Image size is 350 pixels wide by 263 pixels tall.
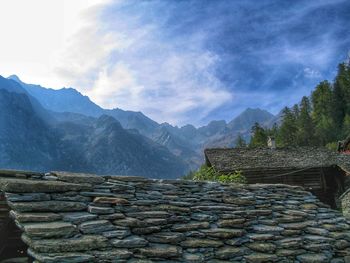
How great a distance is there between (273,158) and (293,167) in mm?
2041

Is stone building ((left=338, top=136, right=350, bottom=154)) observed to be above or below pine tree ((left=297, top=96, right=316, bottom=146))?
below

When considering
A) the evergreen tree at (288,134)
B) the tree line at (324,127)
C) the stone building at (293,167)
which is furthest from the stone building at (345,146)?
the evergreen tree at (288,134)

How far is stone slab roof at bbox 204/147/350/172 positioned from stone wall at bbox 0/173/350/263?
75.8 ft

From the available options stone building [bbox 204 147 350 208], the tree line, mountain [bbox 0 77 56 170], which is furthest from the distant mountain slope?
stone building [bbox 204 147 350 208]

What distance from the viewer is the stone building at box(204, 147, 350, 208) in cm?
3103

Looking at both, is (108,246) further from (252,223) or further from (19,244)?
(252,223)

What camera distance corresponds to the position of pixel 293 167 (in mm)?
31422

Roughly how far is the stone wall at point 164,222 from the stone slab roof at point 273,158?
75.8 feet

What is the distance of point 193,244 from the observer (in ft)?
17.6

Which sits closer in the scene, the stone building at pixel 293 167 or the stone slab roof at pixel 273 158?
the stone building at pixel 293 167

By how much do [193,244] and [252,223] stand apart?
5.00 feet

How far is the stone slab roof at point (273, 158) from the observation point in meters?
31.2

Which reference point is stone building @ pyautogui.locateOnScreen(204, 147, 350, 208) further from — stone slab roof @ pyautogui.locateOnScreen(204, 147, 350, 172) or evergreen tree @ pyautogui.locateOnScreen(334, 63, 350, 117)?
evergreen tree @ pyautogui.locateOnScreen(334, 63, 350, 117)

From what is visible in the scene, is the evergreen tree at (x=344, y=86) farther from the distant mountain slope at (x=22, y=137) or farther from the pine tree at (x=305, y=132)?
the distant mountain slope at (x=22, y=137)
